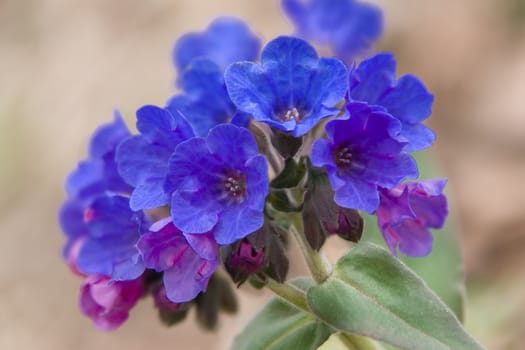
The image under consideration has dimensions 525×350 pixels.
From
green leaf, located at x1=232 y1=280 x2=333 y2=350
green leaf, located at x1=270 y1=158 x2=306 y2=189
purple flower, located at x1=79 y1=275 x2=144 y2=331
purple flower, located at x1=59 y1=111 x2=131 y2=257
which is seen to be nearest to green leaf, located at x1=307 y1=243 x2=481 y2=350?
green leaf, located at x1=232 y1=280 x2=333 y2=350

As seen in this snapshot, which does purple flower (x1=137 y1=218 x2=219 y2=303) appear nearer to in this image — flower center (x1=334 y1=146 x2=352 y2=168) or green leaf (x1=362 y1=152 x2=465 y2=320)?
flower center (x1=334 y1=146 x2=352 y2=168)

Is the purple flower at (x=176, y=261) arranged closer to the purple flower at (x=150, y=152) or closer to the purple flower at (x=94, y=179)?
the purple flower at (x=150, y=152)

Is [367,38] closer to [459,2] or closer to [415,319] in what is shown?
[415,319]

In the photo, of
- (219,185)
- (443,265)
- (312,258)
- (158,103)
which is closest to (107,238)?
(219,185)

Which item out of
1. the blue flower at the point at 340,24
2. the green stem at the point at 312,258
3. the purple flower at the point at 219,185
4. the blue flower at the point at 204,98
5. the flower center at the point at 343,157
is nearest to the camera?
the purple flower at the point at 219,185

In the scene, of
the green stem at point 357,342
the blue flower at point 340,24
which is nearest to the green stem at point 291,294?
the green stem at point 357,342

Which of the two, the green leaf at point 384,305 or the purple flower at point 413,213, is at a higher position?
the purple flower at point 413,213
